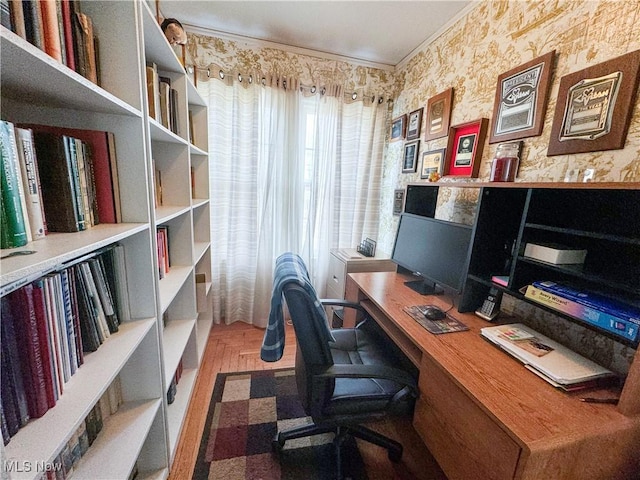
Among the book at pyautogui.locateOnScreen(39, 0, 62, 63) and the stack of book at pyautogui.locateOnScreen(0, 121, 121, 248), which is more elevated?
the book at pyautogui.locateOnScreen(39, 0, 62, 63)

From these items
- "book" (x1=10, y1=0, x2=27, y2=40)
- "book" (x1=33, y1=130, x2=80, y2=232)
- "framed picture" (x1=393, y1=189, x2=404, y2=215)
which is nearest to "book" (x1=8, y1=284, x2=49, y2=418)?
"book" (x1=33, y1=130, x2=80, y2=232)

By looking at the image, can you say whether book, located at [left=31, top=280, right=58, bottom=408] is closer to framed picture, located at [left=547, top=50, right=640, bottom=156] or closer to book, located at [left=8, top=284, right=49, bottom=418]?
book, located at [left=8, top=284, right=49, bottom=418]

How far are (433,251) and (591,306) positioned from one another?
0.72 m

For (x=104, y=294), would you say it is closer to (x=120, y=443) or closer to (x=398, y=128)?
(x=120, y=443)

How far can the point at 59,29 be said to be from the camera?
0.64m

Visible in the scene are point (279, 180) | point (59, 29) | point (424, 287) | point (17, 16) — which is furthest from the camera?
point (279, 180)

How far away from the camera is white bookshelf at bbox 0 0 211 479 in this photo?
536 millimetres

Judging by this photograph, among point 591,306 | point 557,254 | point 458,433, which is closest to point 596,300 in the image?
point 591,306

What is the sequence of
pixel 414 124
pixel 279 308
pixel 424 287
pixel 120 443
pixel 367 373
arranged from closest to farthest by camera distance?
pixel 120 443 → pixel 367 373 → pixel 279 308 → pixel 424 287 → pixel 414 124

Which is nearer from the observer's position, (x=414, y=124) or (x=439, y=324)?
(x=439, y=324)

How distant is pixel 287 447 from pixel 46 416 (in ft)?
3.58

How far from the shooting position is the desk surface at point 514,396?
68cm

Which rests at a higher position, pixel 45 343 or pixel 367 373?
pixel 45 343

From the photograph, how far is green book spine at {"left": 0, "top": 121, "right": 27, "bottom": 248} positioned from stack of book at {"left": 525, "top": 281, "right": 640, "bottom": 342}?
1.58 m
